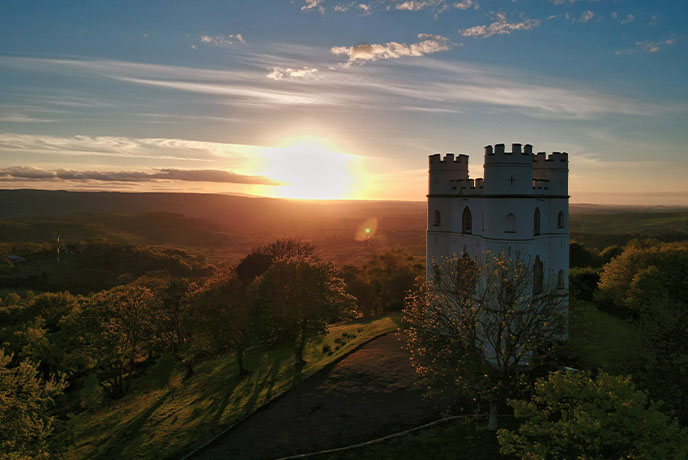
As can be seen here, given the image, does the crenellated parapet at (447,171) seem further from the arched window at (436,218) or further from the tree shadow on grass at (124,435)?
the tree shadow on grass at (124,435)

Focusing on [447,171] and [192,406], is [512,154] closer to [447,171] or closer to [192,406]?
[447,171]

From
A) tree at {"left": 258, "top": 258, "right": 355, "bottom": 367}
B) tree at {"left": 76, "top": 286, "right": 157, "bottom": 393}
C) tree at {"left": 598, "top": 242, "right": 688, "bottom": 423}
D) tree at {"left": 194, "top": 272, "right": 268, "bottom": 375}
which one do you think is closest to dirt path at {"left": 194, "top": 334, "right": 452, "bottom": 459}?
tree at {"left": 258, "top": 258, "right": 355, "bottom": 367}

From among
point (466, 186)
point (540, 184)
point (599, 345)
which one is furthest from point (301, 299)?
point (599, 345)

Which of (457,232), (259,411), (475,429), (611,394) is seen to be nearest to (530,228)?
(457,232)

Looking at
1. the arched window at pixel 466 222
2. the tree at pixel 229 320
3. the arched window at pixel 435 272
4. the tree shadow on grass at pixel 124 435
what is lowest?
Result: the tree shadow on grass at pixel 124 435

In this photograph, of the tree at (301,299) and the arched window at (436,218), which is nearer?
the tree at (301,299)

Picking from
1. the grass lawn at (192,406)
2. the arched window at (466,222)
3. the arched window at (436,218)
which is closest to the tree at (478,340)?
the arched window at (466,222)
